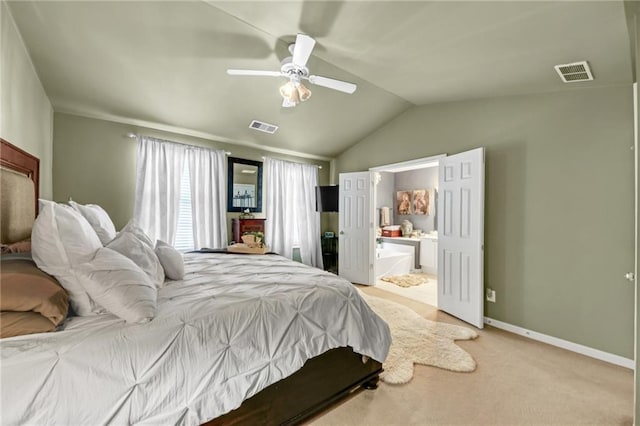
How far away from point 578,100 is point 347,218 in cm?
337

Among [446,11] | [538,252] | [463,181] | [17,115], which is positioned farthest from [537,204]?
[17,115]

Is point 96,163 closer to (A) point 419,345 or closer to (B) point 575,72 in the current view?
(A) point 419,345

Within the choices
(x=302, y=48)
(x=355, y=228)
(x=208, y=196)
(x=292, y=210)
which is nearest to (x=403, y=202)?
(x=355, y=228)

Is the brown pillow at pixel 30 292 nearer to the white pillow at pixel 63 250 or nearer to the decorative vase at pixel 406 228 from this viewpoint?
the white pillow at pixel 63 250

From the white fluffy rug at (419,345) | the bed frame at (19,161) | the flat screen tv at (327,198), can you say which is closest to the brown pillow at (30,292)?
the bed frame at (19,161)

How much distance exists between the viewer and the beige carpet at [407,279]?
4855mm

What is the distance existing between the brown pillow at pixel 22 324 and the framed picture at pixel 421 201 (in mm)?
6453

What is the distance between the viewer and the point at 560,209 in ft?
8.84

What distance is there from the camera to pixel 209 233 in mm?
4043

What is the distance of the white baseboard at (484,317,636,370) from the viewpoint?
2324 mm

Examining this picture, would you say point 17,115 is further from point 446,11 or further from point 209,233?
point 446,11

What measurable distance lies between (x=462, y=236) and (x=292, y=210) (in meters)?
2.95

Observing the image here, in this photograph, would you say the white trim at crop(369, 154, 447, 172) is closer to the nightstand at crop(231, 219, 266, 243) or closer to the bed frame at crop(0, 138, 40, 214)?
the nightstand at crop(231, 219, 266, 243)

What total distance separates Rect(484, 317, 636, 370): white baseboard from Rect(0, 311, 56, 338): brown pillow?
12.7 feet
